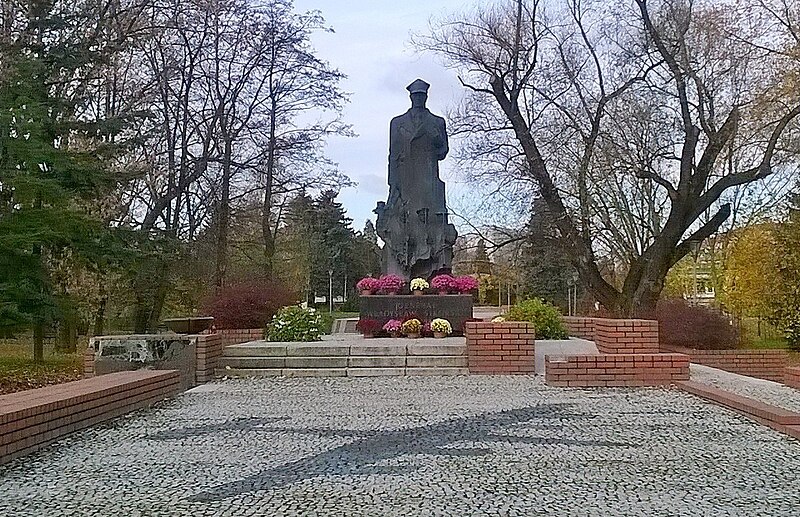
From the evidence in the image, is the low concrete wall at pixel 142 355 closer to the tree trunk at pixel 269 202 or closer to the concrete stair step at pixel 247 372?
the concrete stair step at pixel 247 372

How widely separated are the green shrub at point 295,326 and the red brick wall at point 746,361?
7508mm

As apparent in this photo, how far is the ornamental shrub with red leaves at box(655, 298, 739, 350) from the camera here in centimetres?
1711

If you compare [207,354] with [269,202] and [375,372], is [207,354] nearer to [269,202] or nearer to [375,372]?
[375,372]

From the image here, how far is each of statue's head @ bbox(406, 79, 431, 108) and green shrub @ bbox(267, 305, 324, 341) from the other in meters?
5.94

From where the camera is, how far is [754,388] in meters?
10.2

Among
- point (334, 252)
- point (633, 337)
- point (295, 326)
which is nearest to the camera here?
point (633, 337)

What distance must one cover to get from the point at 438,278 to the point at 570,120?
9427 millimetres

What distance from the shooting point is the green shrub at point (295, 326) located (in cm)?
1286

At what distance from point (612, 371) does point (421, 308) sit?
5.24 m

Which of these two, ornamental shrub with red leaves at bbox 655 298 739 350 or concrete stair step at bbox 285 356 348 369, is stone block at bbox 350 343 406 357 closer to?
concrete stair step at bbox 285 356 348 369

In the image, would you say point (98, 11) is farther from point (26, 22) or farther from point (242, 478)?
point (242, 478)

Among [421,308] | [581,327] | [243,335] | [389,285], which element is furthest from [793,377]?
[243,335]

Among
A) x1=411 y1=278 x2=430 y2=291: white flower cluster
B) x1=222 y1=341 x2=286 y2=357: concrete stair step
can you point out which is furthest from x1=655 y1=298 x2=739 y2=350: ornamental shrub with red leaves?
x1=222 y1=341 x2=286 y2=357: concrete stair step

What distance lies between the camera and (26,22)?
16.8 m
